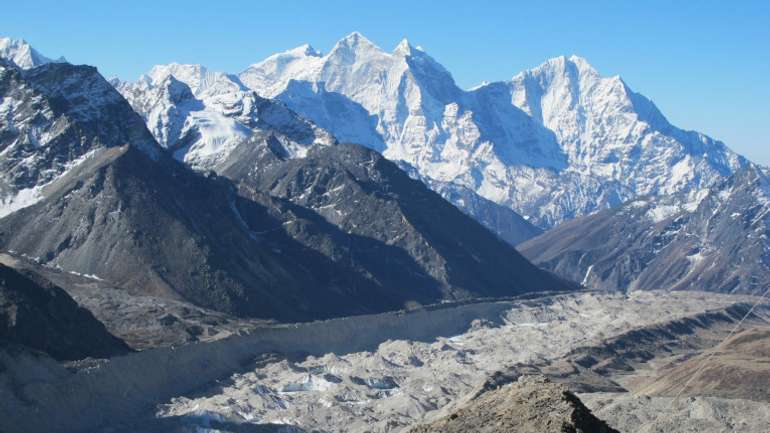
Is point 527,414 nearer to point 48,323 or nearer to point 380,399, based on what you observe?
point 380,399

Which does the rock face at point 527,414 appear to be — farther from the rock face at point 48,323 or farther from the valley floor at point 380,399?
the rock face at point 48,323

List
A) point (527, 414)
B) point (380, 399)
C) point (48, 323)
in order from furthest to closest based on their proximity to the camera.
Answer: point (48, 323) < point (380, 399) < point (527, 414)

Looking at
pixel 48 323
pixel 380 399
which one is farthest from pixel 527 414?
pixel 48 323

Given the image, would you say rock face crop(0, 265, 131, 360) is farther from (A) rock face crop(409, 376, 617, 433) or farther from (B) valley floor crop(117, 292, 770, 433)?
(A) rock face crop(409, 376, 617, 433)

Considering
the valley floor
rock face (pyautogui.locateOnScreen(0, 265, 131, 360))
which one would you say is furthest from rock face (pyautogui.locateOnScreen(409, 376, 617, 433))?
rock face (pyautogui.locateOnScreen(0, 265, 131, 360))

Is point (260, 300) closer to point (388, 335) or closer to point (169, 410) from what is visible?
point (388, 335)

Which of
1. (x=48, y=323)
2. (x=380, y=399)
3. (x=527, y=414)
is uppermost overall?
(x=48, y=323)
